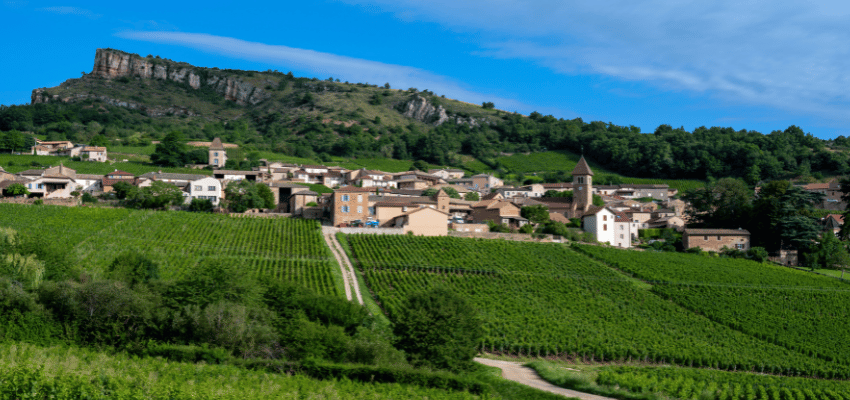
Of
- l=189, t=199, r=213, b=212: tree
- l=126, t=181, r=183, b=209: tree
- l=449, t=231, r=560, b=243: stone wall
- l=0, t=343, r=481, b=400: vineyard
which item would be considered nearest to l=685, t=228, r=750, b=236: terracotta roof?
l=449, t=231, r=560, b=243: stone wall

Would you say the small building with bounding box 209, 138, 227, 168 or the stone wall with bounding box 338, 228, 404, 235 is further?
the small building with bounding box 209, 138, 227, 168

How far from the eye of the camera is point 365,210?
62062 mm

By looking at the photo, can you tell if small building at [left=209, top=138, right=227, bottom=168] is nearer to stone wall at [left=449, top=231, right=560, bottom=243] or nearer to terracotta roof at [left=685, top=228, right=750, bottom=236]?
stone wall at [left=449, top=231, right=560, bottom=243]

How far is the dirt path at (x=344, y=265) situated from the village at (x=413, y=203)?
7.91 ft

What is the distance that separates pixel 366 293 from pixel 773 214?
4733 centimetres

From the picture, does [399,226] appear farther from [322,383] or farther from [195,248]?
[322,383]

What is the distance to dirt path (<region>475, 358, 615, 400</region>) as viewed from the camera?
91.9ft

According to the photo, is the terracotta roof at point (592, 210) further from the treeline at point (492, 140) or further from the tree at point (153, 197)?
the treeline at point (492, 140)

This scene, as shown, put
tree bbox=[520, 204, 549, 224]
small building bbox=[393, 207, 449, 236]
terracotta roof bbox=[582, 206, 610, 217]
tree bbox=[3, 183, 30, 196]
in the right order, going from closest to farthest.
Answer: small building bbox=[393, 207, 449, 236]
tree bbox=[3, 183, 30, 196]
tree bbox=[520, 204, 549, 224]
terracotta roof bbox=[582, 206, 610, 217]

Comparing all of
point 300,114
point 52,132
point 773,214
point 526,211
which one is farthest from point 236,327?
point 300,114

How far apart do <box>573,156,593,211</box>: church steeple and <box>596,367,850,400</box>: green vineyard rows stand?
42872 mm

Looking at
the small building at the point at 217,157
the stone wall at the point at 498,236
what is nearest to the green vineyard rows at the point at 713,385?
the stone wall at the point at 498,236

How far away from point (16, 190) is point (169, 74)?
131 metres

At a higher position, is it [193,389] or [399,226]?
[399,226]
